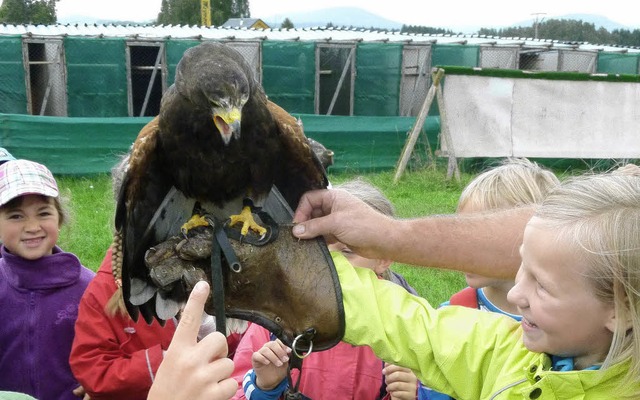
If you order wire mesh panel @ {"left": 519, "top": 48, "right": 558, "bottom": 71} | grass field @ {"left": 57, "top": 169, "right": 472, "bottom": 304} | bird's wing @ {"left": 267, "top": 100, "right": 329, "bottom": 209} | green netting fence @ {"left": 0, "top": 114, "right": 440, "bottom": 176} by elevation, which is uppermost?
wire mesh panel @ {"left": 519, "top": 48, "right": 558, "bottom": 71}

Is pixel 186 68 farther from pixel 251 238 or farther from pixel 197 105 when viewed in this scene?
pixel 251 238

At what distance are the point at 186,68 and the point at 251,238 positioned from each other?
1.28 metres

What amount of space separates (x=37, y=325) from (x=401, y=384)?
1660 millimetres

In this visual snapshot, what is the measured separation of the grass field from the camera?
5242mm

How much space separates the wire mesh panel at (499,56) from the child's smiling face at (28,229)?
1518 cm

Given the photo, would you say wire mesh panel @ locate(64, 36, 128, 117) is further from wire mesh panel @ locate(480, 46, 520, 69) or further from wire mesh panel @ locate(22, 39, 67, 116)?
wire mesh panel @ locate(480, 46, 520, 69)

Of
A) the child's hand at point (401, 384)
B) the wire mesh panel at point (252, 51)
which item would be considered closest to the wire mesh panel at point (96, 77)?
the wire mesh panel at point (252, 51)

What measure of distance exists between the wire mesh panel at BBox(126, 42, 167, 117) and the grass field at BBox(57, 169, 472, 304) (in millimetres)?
4095

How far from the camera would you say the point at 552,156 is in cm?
1078

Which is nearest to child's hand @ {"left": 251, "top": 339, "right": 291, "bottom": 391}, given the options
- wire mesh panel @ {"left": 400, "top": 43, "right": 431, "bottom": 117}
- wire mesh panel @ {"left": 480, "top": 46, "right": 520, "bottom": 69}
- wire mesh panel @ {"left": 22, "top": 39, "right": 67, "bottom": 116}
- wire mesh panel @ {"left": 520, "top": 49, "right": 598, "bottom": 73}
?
wire mesh panel @ {"left": 22, "top": 39, "right": 67, "bottom": 116}

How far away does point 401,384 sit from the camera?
219 centimetres

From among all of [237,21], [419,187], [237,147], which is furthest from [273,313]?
[237,21]

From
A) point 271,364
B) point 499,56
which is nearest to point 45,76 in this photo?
point 499,56

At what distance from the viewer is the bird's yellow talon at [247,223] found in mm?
1998
